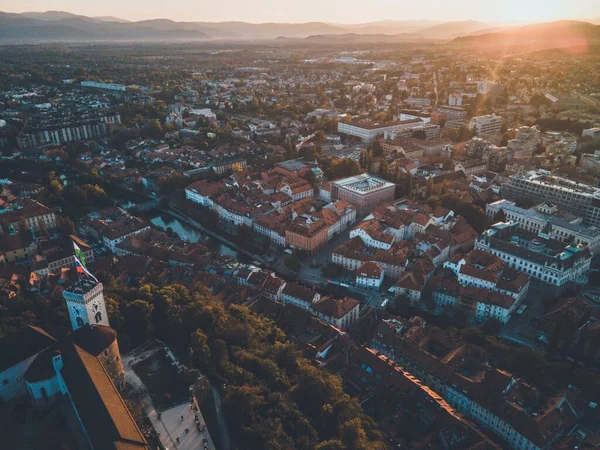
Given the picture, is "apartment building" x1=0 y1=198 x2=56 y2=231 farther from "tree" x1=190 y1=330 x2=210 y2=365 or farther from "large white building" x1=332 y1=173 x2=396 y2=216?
"large white building" x1=332 y1=173 x2=396 y2=216

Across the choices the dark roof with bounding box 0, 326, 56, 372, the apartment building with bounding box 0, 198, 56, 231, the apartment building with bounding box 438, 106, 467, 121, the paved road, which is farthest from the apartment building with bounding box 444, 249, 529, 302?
the apartment building with bounding box 438, 106, 467, 121

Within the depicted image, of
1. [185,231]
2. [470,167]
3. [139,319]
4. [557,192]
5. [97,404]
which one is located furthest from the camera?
[470,167]

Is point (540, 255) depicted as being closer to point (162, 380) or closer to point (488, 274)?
point (488, 274)

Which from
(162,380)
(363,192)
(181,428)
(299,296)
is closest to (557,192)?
(363,192)

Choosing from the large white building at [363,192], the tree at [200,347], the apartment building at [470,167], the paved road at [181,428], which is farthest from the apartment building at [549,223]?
the paved road at [181,428]

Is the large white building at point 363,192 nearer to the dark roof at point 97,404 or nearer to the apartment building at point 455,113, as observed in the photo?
the dark roof at point 97,404
